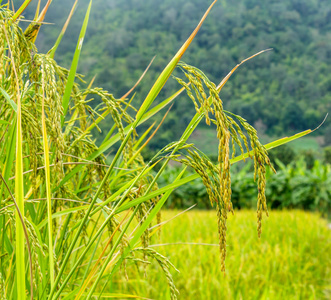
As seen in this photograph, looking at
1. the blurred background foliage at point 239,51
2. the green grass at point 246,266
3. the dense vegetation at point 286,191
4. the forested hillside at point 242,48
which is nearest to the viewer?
the green grass at point 246,266

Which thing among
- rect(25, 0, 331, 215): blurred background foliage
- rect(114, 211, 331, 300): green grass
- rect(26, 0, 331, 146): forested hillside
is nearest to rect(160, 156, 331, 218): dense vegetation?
rect(114, 211, 331, 300): green grass

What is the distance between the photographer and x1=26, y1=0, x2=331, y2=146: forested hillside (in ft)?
148

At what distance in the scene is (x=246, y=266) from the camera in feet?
9.78

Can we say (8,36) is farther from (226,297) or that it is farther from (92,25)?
(92,25)

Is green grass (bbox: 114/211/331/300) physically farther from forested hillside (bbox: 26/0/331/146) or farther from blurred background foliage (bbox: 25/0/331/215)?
forested hillside (bbox: 26/0/331/146)

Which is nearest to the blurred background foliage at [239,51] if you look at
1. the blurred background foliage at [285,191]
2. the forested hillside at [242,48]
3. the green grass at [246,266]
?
the forested hillside at [242,48]

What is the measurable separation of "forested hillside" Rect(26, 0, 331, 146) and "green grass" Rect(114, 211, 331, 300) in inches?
1474

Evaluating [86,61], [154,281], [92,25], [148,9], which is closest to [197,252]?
[154,281]

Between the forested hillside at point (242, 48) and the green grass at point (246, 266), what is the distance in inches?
1474

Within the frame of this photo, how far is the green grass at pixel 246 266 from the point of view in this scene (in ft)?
7.50

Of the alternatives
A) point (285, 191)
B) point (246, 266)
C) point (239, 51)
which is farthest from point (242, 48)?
point (246, 266)

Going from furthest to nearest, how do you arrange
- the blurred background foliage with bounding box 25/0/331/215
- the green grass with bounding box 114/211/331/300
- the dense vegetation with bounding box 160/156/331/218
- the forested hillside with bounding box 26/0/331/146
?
the forested hillside with bounding box 26/0/331/146, the blurred background foliage with bounding box 25/0/331/215, the dense vegetation with bounding box 160/156/331/218, the green grass with bounding box 114/211/331/300

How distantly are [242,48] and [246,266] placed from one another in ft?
170

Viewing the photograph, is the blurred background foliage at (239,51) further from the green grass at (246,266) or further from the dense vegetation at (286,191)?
the green grass at (246,266)
